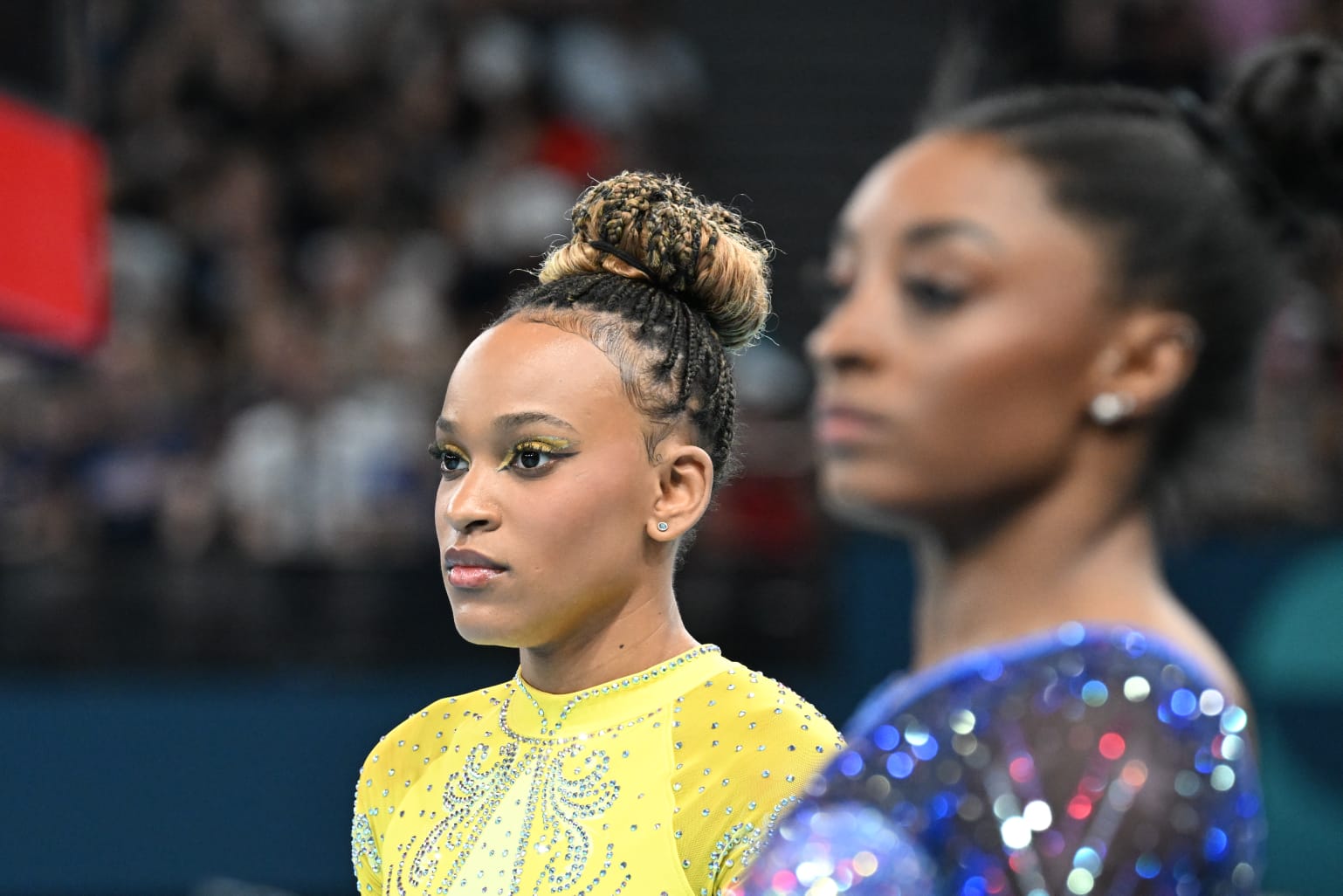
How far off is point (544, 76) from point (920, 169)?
603 centimetres

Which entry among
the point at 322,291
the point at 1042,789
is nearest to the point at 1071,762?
the point at 1042,789

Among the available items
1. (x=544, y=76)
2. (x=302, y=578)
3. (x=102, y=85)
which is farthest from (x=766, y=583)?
(x=102, y=85)

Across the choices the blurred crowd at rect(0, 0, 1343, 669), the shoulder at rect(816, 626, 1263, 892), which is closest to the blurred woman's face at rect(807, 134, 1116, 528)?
the shoulder at rect(816, 626, 1263, 892)

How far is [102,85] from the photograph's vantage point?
678cm

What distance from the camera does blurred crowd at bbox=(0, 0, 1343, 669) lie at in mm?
5270

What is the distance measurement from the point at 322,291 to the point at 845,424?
17.5ft

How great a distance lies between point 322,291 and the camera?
20.4ft

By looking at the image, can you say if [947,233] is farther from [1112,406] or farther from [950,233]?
[1112,406]

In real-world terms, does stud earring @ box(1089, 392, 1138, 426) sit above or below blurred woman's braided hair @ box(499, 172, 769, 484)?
below

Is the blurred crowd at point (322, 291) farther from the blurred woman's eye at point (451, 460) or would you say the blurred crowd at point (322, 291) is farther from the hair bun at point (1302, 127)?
the hair bun at point (1302, 127)

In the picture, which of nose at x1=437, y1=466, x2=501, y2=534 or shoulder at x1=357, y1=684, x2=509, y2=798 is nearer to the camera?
nose at x1=437, y1=466, x2=501, y2=534

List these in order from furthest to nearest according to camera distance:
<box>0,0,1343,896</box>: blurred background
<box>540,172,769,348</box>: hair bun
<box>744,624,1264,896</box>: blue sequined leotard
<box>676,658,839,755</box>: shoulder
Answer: <box>0,0,1343,896</box>: blurred background < <box>540,172,769,348</box>: hair bun < <box>676,658,839,755</box>: shoulder < <box>744,624,1264,896</box>: blue sequined leotard

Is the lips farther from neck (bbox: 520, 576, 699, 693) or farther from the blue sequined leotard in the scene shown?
the blue sequined leotard

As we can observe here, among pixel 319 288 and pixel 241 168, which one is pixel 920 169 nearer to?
pixel 319 288
